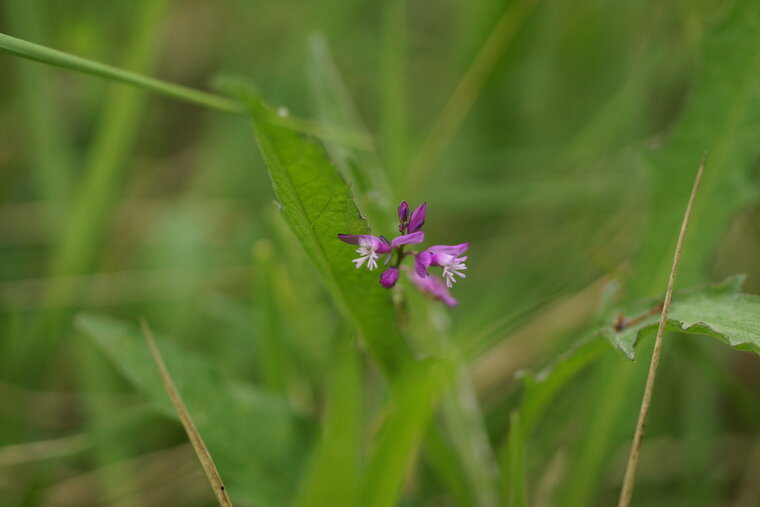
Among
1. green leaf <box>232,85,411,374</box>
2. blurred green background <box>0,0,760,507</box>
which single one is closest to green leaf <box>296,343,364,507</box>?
blurred green background <box>0,0,760,507</box>

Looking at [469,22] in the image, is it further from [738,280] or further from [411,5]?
[738,280]

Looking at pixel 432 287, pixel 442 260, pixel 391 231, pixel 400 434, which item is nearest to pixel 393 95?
pixel 391 231

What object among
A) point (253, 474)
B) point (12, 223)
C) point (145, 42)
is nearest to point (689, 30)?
point (145, 42)

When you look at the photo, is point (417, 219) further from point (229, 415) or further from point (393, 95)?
point (393, 95)

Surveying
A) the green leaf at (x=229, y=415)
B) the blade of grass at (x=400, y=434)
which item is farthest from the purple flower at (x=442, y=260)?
the green leaf at (x=229, y=415)

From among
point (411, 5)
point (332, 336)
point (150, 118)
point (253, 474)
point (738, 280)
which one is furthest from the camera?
point (411, 5)

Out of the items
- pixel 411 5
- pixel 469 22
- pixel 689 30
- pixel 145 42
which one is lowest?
pixel 689 30
